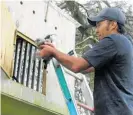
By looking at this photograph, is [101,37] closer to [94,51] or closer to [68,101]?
[94,51]

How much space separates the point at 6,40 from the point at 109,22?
0.87 meters

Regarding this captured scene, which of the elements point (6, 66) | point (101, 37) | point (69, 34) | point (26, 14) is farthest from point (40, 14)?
point (101, 37)

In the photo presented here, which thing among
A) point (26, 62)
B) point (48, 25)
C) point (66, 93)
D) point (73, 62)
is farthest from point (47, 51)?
point (48, 25)

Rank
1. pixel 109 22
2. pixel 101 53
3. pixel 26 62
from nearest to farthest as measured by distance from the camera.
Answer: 1. pixel 101 53
2. pixel 109 22
3. pixel 26 62

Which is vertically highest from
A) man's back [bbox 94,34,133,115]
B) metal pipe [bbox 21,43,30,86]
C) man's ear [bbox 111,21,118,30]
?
man's ear [bbox 111,21,118,30]

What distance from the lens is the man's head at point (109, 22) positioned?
2566mm

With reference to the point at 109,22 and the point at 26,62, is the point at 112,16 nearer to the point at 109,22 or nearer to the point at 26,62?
the point at 109,22

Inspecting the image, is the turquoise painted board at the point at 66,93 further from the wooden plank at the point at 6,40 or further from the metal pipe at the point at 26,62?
the metal pipe at the point at 26,62

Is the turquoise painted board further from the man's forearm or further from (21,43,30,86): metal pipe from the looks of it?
(21,43,30,86): metal pipe

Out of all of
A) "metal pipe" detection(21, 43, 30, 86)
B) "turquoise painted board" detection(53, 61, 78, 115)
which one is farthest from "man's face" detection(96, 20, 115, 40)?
"metal pipe" detection(21, 43, 30, 86)

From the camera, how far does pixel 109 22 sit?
257 cm

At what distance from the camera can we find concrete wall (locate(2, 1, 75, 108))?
13.1ft

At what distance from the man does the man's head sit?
2.1 inches

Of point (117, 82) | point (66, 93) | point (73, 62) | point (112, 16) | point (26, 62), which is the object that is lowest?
point (26, 62)
